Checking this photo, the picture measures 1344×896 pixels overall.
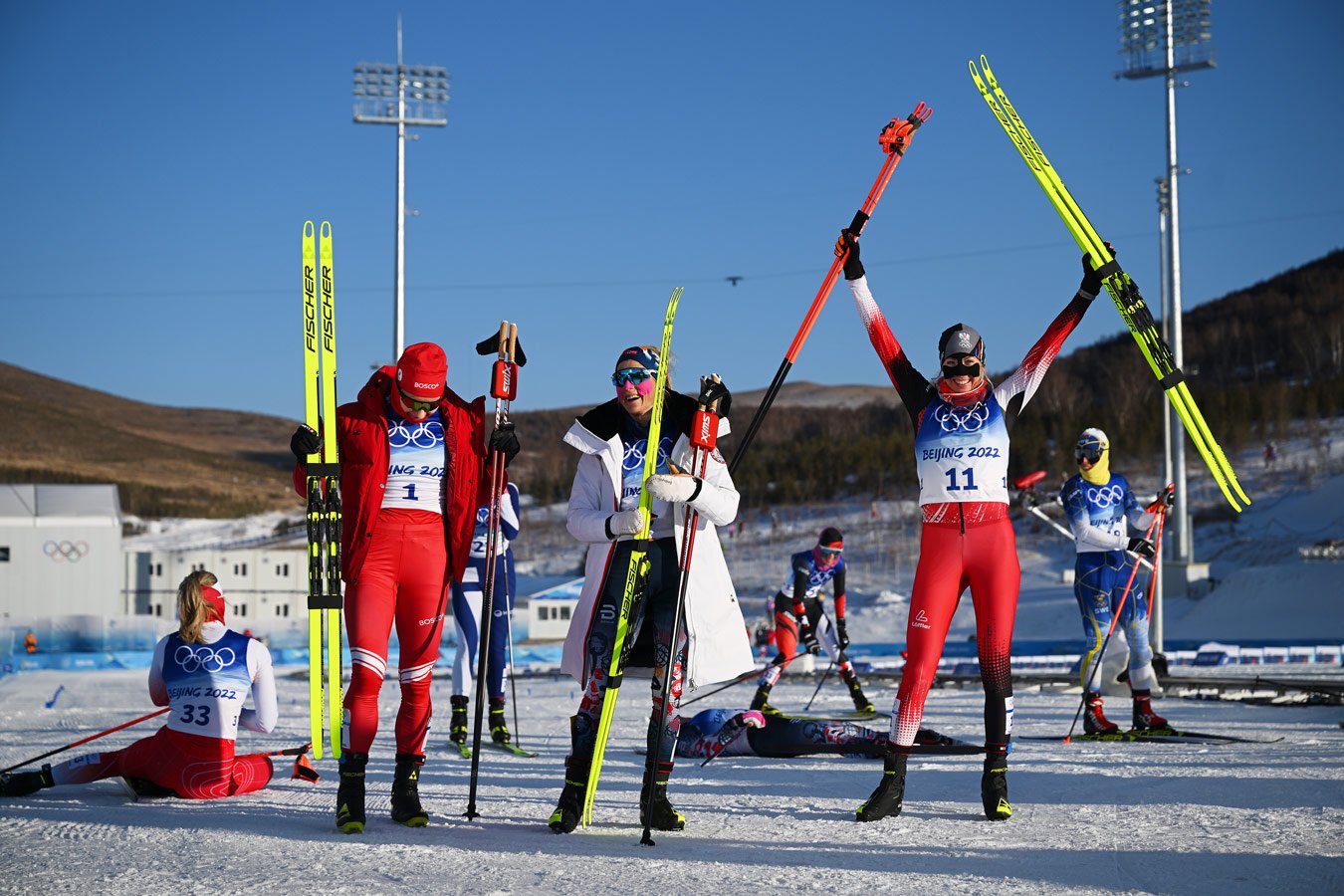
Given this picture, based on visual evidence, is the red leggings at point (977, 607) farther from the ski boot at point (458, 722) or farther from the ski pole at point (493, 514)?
the ski boot at point (458, 722)

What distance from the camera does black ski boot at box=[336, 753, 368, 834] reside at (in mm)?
5391

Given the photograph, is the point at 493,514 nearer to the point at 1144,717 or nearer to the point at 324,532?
the point at 324,532

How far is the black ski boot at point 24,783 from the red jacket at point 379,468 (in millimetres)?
1966

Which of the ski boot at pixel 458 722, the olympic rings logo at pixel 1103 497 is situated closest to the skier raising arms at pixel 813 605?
the olympic rings logo at pixel 1103 497

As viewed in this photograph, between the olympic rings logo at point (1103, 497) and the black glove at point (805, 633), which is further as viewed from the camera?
the black glove at point (805, 633)

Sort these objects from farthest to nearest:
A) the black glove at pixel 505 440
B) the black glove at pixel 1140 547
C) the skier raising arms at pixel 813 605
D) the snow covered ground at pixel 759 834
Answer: the skier raising arms at pixel 813 605, the black glove at pixel 1140 547, the black glove at pixel 505 440, the snow covered ground at pixel 759 834

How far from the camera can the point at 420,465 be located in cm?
592

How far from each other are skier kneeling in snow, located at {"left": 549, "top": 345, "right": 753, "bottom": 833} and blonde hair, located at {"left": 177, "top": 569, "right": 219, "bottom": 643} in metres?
1.84

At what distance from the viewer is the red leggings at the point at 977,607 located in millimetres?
5973

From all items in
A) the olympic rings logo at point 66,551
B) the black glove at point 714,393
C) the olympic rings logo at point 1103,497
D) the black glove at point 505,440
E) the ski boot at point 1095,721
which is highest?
the black glove at point 714,393

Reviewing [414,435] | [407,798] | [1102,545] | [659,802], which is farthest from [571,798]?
[1102,545]

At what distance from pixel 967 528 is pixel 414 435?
8.31 ft

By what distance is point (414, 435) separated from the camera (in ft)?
19.5

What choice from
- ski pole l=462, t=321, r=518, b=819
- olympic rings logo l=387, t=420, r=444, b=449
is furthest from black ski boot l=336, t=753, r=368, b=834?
olympic rings logo l=387, t=420, r=444, b=449
